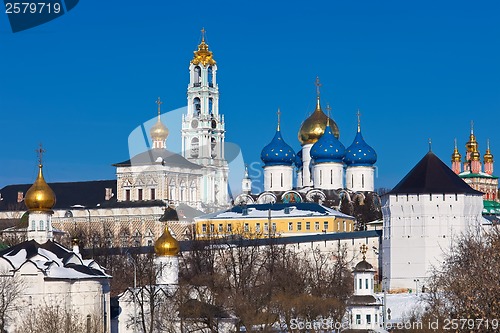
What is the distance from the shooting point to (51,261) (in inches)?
1387

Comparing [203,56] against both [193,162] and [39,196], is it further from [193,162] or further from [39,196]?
[39,196]

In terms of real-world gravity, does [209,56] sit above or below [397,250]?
above

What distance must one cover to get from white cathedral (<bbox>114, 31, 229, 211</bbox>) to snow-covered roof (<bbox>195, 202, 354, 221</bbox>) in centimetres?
411

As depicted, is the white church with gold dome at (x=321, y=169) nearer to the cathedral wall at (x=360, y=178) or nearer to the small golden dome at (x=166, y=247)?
the cathedral wall at (x=360, y=178)

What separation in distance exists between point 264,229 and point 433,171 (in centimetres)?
987

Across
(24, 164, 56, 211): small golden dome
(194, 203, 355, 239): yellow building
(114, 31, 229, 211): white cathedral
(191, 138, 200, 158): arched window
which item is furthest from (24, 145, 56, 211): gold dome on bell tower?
(191, 138, 200, 158): arched window

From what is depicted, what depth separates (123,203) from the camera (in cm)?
6072

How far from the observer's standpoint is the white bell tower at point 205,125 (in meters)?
65.1

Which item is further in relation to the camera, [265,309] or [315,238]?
[315,238]

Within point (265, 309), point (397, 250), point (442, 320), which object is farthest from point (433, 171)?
point (442, 320)

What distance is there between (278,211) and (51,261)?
21447 mm

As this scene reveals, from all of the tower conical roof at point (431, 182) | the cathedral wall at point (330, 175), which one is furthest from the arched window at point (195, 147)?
the tower conical roof at point (431, 182)

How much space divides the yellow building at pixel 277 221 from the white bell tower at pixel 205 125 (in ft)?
27.2

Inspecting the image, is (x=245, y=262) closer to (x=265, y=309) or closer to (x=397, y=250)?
(x=397, y=250)
